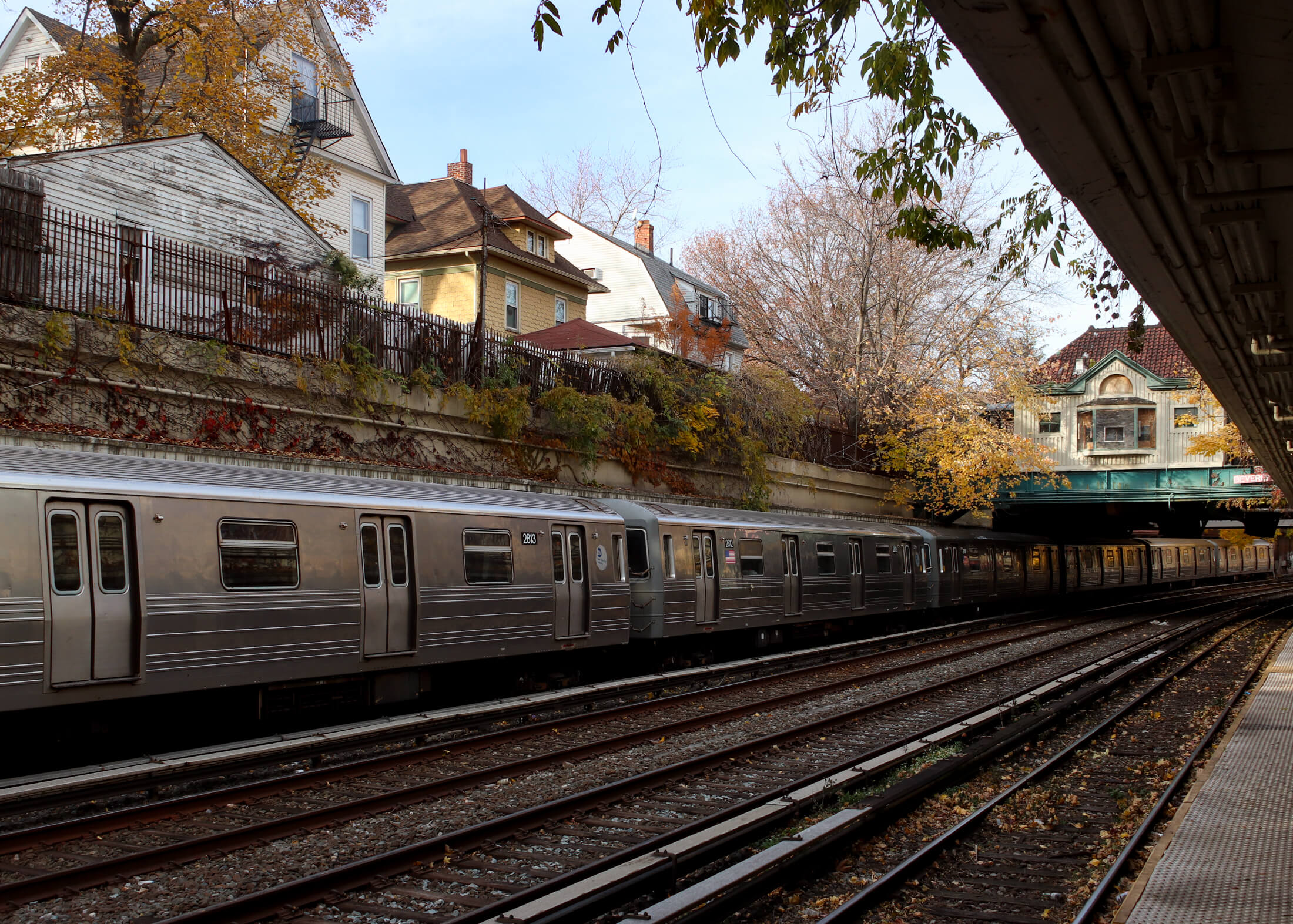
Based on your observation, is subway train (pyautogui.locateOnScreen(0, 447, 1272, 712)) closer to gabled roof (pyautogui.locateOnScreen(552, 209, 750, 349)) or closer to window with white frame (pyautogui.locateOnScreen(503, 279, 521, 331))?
window with white frame (pyautogui.locateOnScreen(503, 279, 521, 331))

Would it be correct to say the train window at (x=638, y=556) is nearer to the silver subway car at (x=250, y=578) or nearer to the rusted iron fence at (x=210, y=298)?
the silver subway car at (x=250, y=578)

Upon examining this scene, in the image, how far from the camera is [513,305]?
37.3 metres

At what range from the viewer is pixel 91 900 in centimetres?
608

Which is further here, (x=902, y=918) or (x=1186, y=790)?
(x=1186, y=790)

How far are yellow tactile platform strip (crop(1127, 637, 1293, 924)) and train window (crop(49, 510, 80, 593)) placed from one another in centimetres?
793

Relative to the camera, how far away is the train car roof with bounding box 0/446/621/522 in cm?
887

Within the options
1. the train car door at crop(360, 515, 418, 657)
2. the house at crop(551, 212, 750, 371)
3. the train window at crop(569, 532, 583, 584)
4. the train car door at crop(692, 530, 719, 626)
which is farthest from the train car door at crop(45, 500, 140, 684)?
the house at crop(551, 212, 750, 371)

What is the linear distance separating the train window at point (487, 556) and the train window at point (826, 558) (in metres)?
9.37

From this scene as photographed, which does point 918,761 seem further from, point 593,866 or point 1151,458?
point 1151,458

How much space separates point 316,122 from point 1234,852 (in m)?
26.7

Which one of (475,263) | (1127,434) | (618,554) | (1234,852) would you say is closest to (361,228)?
(475,263)

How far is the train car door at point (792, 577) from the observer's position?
20.3 m

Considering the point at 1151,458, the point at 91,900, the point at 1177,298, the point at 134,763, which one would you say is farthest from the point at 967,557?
the point at 91,900

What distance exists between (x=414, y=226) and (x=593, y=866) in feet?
114
